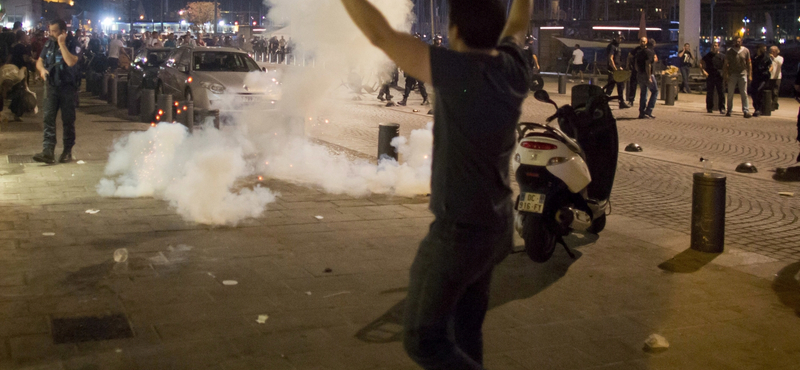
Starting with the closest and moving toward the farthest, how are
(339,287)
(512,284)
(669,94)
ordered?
(339,287) < (512,284) < (669,94)

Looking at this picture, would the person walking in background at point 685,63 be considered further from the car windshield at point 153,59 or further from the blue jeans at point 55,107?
the blue jeans at point 55,107

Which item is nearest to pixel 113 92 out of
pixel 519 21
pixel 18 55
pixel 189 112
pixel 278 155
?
pixel 18 55

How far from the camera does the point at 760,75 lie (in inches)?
712

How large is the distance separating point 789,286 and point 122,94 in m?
16.6

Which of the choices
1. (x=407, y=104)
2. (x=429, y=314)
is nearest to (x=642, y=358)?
(x=429, y=314)

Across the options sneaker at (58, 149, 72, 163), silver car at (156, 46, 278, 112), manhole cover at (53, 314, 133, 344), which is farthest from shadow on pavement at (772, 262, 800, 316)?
silver car at (156, 46, 278, 112)

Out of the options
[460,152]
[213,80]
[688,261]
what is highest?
[213,80]

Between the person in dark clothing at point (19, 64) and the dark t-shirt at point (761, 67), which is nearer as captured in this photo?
the person in dark clothing at point (19, 64)

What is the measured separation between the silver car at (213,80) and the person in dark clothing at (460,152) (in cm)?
1081

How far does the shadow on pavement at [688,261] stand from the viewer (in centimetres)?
586

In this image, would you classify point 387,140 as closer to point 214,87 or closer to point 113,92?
point 214,87

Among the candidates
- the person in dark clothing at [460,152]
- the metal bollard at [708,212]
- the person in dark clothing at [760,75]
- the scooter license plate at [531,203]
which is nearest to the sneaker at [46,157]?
the scooter license plate at [531,203]

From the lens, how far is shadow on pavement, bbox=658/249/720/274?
586 cm

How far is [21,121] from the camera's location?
1546 centimetres
